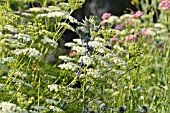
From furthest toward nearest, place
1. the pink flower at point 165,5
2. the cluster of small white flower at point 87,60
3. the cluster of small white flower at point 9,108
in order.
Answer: the pink flower at point 165,5, the cluster of small white flower at point 87,60, the cluster of small white flower at point 9,108

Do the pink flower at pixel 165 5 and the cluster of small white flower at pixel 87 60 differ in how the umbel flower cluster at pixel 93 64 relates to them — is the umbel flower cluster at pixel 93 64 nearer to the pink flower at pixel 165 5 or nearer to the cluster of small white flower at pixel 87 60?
the cluster of small white flower at pixel 87 60

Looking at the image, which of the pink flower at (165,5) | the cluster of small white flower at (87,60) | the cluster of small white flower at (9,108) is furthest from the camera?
the pink flower at (165,5)

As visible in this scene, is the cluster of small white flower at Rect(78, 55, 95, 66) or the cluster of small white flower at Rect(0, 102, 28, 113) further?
the cluster of small white flower at Rect(78, 55, 95, 66)

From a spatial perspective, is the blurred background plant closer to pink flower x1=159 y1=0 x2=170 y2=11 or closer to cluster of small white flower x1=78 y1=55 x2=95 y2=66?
cluster of small white flower x1=78 y1=55 x2=95 y2=66

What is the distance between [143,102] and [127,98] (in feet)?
0.91

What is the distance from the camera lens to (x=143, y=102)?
13.1ft

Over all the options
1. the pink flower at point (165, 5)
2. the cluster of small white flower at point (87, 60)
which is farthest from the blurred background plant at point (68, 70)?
the pink flower at point (165, 5)

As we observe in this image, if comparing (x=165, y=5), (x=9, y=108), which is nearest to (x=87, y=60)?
(x=9, y=108)

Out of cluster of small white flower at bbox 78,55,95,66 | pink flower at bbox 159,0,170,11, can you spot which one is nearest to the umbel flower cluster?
cluster of small white flower at bbox 78,55,95,66

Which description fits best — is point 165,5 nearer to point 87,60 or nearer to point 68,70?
point 68,70

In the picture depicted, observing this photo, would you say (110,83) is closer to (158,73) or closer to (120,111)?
(120,111)

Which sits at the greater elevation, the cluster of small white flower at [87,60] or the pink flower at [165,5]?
the pink flower at [165,5]

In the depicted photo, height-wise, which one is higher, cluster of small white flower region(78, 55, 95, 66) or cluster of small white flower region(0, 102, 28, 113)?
A: cluster of small white flower region(78, 55, 95, 66)

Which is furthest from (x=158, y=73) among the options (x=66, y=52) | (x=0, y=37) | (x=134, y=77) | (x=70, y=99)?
(x=0, y=37)
